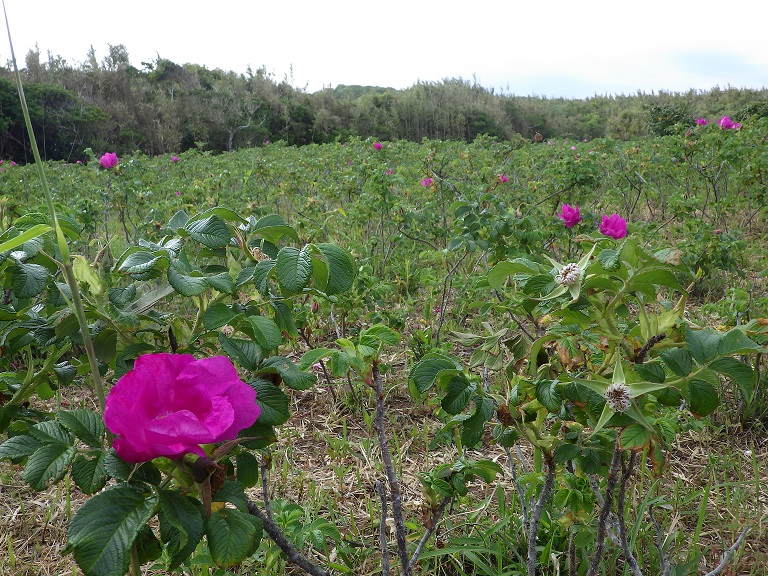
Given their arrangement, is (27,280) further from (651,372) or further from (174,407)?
(651,372)

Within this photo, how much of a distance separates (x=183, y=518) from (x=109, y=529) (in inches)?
2.5

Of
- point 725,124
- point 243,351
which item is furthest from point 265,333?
point 725,124

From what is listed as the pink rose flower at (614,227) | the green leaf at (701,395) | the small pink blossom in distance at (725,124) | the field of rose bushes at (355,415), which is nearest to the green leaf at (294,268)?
the field of rose bushes at (355,415)

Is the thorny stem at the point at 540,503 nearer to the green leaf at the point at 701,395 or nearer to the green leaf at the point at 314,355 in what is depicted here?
the green leaf at the point at 701,395

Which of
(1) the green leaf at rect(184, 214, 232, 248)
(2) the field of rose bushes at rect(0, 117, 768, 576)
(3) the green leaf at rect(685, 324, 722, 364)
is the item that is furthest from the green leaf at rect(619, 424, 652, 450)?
(1) the green leaf at rect(184, 214, 232, 248)

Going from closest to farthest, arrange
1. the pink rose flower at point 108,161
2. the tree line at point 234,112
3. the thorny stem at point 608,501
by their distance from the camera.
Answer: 1. the thorny stem at point 608,501
2. the pink rose flower at point 108,161
3. the tree line at point 234,112

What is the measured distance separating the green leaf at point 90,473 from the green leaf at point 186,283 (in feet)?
0.59

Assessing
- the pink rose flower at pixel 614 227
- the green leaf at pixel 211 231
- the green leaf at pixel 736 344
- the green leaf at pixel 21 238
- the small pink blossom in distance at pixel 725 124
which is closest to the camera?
the green leaf at pixel 21 238

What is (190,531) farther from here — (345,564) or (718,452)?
(718,452)

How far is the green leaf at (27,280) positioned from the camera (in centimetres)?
65

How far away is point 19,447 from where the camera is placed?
1.87ft

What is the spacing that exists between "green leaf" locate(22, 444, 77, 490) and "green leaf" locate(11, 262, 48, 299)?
0.19m

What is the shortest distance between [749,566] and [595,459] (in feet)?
2.47

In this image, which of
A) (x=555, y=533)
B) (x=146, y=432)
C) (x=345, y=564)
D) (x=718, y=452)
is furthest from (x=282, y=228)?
(x=718, y=452)
